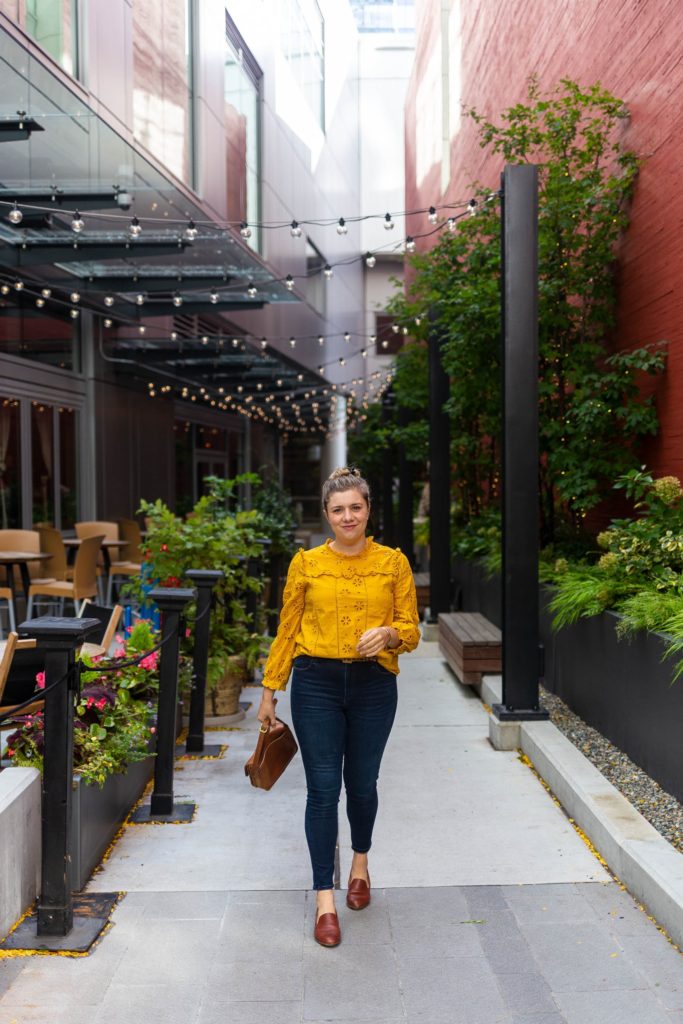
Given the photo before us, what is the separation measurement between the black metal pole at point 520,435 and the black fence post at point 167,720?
2257 millimetres

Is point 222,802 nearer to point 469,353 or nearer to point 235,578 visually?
point 235,578

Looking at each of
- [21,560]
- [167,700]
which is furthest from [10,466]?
[167,700]

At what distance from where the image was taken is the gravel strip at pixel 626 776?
4.54m

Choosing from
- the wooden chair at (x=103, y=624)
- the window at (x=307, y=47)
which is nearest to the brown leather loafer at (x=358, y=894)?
the wooden chair at (x=103, y=624)

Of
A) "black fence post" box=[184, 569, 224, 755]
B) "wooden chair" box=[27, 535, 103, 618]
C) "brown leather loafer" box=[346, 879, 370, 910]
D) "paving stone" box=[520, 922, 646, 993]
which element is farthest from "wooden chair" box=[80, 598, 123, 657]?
"wooden chair" box=[27, 535, 103, 618]

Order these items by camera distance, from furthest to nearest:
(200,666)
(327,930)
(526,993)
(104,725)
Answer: (200,666)
(104,725)
(327,930)
(526,993)

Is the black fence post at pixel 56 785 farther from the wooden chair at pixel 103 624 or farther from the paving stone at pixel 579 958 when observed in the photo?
the wooden chair at pixel 103 624

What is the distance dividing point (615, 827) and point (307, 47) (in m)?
23.7

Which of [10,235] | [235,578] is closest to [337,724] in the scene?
[235,578]

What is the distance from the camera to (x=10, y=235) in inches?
434

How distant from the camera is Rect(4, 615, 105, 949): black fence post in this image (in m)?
3.66

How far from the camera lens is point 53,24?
977 cm

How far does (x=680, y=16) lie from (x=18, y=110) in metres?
5.34

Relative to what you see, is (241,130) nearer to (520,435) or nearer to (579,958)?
(520,435)
